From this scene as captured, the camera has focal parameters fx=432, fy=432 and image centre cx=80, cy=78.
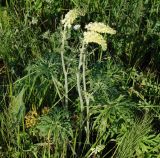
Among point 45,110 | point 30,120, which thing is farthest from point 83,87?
point 30,120

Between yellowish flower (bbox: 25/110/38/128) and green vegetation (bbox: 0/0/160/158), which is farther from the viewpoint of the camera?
yellowish flower (bbox: 25/110/38/128)

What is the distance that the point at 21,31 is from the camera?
10.3 ft

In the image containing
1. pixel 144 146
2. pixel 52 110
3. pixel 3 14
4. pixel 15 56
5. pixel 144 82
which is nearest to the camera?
pixel 144 146

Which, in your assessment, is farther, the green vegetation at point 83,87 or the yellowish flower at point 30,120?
the yellowish flower at point 30,120

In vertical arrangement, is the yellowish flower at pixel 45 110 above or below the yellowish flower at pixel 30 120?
above

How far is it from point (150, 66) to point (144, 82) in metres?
0.41

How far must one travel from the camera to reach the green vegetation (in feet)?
7.70

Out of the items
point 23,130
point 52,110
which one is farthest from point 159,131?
point 23,130

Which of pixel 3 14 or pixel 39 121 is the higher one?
pixel 3 14

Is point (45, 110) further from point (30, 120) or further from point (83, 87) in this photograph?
point (83, 87)

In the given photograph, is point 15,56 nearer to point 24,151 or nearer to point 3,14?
point 3,14

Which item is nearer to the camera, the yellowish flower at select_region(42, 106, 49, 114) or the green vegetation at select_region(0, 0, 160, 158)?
the green vegetation at select_region(0, 0, 160, 158)

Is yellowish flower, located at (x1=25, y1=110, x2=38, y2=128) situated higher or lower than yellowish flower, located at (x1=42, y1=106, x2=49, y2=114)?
lower

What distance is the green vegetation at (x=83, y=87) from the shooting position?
7.70 feet
